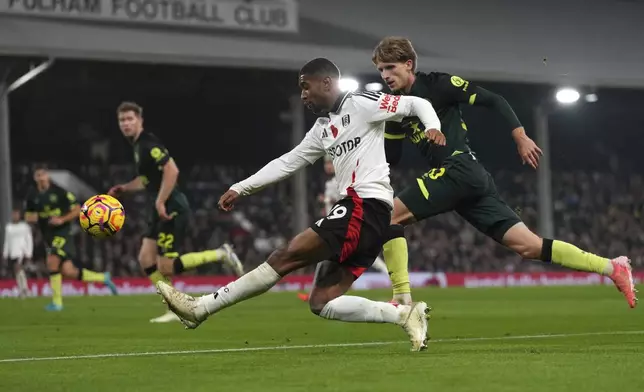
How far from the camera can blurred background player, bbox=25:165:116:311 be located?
17.9 m

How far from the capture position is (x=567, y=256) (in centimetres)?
892

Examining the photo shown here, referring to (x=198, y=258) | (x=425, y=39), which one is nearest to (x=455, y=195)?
(x=198, y=258)

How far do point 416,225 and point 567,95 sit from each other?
596 cm

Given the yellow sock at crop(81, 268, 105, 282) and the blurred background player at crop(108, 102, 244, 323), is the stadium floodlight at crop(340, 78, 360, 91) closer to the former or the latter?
the yellow sock at crop(81, 268, 105, 282)

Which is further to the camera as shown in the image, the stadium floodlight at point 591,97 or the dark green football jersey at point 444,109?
the stadium floodlight at point 591,97

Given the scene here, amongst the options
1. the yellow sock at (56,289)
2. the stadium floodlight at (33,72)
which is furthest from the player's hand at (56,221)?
the stadium floodlight at (33,72)

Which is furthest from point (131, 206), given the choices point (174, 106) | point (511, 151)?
point (511, 151)

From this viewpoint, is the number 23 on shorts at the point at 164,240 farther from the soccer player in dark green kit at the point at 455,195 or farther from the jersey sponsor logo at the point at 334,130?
the jersey sponsor logo at the point at 334,130

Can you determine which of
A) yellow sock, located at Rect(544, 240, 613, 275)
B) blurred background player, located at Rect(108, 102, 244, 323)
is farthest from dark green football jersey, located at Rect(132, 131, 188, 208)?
yellow sock, located at Rect(544, 240, 613, 275)

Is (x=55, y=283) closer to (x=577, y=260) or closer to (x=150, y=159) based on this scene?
(x=150, y=159)

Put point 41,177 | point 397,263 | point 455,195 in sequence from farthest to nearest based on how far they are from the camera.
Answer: point 41,177
point 397,263
point 455,195

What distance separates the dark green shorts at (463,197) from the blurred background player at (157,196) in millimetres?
4284

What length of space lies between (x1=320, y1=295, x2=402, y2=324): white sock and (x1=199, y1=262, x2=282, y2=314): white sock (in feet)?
1.28

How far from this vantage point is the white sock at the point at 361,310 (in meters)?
7.58
